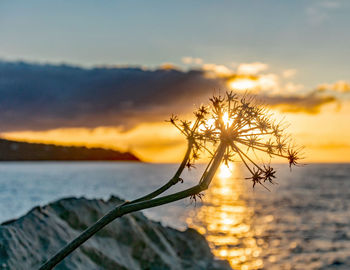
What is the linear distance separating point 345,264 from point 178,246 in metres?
13.5

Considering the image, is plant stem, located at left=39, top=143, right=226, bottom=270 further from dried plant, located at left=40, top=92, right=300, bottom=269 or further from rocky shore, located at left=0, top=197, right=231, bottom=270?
rocky shore, located at left=0, top=197, right=231, bottom=270

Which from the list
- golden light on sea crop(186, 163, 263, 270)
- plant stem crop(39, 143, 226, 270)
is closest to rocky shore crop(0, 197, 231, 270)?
plant stem crop(39, 143, 226, 270)

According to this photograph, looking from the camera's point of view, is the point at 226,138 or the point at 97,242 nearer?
the point at 226,138

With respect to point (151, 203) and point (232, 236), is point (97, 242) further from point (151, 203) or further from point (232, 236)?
point (232, 236)

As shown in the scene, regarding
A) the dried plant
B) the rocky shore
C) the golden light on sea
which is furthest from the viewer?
the golden light on sea

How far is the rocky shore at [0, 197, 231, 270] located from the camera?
14.7 meters

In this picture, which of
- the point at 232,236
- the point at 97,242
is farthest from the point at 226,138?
the point at 232,236

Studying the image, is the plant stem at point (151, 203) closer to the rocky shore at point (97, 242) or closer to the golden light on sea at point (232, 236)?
the rocky shore at point (97, 242)

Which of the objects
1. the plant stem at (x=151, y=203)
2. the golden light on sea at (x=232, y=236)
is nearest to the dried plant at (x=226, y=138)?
the plant stem at (x=151, y=203)

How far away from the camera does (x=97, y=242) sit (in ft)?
57.1

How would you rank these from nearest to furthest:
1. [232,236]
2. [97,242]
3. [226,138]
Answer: [226,138] → [97,242] → [232,236]

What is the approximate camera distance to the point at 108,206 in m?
20.0

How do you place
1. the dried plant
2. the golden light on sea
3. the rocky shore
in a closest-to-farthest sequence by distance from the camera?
the dried plant < the rocky shore < the golden light on sea

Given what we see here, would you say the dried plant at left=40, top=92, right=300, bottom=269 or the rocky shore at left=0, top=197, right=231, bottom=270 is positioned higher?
the dried plant at left=40, top=92, right=300, bottom=269
